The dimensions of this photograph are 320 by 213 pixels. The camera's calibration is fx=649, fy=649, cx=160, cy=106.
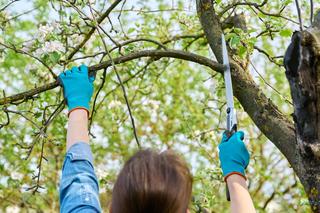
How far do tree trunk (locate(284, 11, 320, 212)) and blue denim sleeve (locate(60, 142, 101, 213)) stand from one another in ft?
2.86

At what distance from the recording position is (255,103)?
3258 millimetres

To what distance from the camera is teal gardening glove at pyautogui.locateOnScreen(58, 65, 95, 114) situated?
2291 millimetres

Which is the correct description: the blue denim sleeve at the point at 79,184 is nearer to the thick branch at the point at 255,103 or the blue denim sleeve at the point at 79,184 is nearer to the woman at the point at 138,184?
the woman at the point at 138,184

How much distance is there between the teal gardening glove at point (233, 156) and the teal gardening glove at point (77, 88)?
50 cm

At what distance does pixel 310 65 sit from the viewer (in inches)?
92.1

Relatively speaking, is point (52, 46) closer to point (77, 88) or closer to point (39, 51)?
point (39, 51)

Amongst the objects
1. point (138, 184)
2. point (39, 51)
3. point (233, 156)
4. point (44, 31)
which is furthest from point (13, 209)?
point (138, 184)

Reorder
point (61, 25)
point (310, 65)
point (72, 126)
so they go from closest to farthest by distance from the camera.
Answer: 1. point (72, 126)
2. point (310, 65)
3. point (61, 25)

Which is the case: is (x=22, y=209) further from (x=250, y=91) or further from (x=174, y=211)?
(x=174, y=211)

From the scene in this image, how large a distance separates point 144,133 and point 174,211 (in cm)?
643

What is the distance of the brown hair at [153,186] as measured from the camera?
1560 mm

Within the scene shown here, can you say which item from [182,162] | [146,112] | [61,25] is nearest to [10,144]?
[146,112]

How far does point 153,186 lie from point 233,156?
2.18ft

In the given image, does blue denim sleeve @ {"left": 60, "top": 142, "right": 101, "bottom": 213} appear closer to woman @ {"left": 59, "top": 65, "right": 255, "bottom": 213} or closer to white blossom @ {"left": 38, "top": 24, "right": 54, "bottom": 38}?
woman @ {"left": 59, "top": 65, "right": 255, "bottom": 213}
